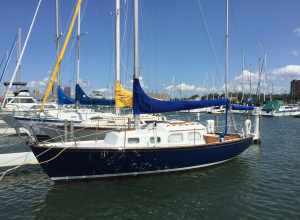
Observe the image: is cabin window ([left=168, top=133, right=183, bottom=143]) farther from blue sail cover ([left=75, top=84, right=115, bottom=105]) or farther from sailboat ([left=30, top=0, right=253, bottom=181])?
blue sail cover ([left=75, top=84, right=115, bottom=105])

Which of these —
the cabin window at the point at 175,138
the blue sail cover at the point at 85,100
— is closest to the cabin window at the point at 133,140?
the cabin window at the point at 175,138

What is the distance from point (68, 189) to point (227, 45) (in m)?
17.5

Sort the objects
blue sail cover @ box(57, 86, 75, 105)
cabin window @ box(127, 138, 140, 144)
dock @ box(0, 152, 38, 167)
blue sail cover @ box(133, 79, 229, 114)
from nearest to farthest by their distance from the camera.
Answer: cabin window @ box(127, 138, 140, 144) → blue sail cover @ box(133, 79, 229, 114) → dock @ box(0, 152, 38, 167) → blue sail cover @ box(57, 86, 75, 105)

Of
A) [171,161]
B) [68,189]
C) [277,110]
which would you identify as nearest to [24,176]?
[68,189]

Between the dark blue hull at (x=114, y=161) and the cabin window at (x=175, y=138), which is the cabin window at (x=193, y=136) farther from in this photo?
the dark blue hull at (x=114, y=161)

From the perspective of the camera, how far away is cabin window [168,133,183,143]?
14618 mm

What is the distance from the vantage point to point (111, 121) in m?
22.4

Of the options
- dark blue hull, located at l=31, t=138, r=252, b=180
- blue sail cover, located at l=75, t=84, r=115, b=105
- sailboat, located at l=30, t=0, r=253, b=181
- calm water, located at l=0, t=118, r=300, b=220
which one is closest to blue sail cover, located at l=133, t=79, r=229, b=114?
sailboat, located at l=30, t=0, r=253, b=181

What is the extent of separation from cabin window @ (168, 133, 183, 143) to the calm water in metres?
1.72

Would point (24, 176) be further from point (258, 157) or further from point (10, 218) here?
point (258, 157)

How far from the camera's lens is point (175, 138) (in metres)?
14.7

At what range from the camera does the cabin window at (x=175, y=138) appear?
14618 millimetres

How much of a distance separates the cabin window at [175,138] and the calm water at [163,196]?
5.65 feet

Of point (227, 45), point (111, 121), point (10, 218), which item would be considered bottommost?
point (10, 218)
